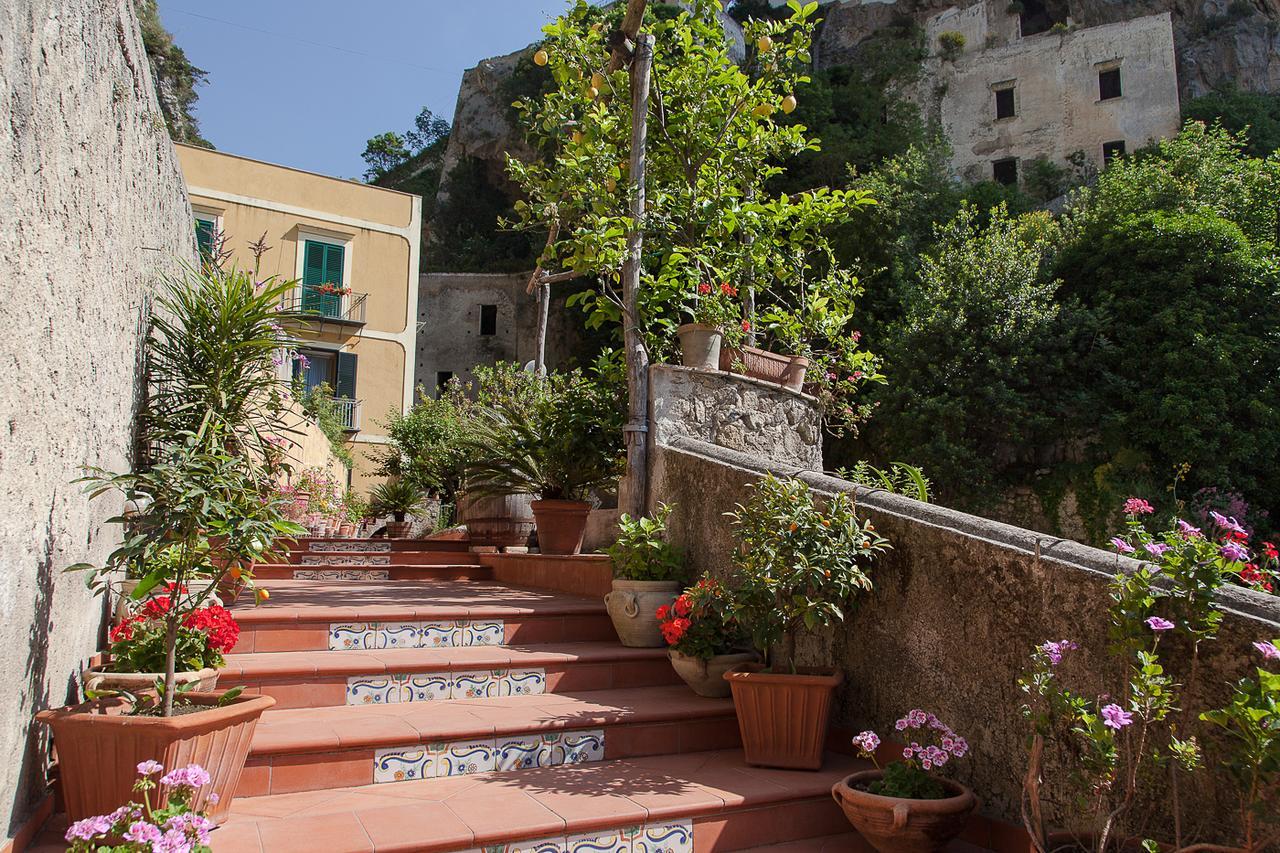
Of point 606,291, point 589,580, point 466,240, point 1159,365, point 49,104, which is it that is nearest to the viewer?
point 49,104

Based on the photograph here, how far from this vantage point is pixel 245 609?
13.3 ft

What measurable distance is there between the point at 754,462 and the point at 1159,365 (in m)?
12.6

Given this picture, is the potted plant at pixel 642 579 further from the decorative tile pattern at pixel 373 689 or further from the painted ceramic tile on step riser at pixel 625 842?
the painted ceramic tile on step riser at pixel 625 842

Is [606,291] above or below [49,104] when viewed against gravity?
above

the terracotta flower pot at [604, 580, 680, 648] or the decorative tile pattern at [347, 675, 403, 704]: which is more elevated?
the terracotta flower pot at [604, 580, 680, 648]

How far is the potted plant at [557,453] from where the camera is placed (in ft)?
19.0

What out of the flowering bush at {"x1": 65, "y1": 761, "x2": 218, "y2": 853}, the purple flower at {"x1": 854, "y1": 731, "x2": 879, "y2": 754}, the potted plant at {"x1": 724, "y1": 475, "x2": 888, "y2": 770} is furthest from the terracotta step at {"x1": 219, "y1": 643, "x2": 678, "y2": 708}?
the purple flower at {"x1": 854, "y1": 731, "x2": 879, "y2": 754}

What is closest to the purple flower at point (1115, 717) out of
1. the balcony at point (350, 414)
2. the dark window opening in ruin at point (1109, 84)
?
the balcony at point (350, 414)

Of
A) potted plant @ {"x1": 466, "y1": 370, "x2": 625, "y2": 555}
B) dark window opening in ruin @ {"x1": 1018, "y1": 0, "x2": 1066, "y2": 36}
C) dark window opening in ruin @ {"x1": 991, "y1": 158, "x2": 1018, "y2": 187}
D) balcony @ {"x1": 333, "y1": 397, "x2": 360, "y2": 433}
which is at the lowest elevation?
potted plant @ {"x1": 466, "y1": 370, "x2": 625, "y2": 555}

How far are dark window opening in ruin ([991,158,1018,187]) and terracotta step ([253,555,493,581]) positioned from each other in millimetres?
24088

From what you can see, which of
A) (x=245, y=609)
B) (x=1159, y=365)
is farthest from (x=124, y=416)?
(x=1159, y=365)

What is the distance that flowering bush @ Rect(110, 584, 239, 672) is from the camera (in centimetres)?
282

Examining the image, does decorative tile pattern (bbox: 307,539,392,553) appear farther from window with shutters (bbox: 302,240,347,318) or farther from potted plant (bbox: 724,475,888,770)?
window with shutters (bbox: 302,240,347,318)

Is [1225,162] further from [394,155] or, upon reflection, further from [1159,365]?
[394,155]
